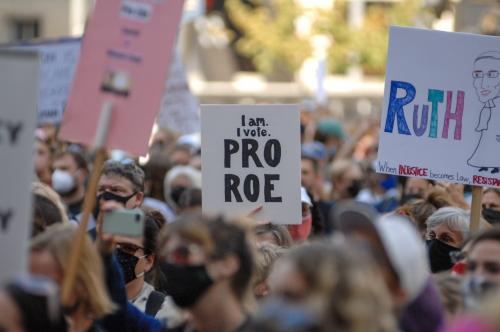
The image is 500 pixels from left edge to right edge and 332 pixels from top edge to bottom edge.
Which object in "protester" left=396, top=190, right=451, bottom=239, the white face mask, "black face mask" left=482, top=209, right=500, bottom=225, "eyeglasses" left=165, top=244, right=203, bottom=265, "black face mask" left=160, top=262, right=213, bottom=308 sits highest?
"eyeglasses" left=165, top=244, right=203, bottom=265

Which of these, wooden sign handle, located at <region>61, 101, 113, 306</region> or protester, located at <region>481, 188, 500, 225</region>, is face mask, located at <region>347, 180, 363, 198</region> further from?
wooden sign handle, located at <region>61, 101, 113, 306</region>

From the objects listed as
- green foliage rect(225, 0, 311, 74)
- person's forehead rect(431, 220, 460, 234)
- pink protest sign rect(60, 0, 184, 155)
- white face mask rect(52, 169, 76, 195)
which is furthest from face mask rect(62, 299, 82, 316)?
green foliage rect(225, 0, 311, 74)

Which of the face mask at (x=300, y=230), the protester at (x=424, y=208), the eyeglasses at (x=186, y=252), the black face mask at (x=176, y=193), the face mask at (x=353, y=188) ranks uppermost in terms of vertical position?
the eyeglasses at (x=186, y=252)

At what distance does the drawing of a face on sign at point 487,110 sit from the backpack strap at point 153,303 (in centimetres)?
180

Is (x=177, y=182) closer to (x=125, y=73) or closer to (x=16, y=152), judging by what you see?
(x=125, y=73)

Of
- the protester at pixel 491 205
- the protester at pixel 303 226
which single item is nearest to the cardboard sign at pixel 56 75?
the protester at pixel 303 226

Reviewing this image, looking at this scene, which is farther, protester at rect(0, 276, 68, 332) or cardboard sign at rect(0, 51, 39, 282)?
cardboard sign at rect(0, 51, 39, 282)

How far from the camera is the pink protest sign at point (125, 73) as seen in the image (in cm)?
516

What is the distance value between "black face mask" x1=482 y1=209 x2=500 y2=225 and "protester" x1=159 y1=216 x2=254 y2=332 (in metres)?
4.13

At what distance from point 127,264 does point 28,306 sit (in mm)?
2685

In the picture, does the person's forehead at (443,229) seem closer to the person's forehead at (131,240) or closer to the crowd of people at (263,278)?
the crowd of people at (263,278)

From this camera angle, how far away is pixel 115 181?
315 inches

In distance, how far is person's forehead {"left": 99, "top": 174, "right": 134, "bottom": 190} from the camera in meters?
A: 7.96

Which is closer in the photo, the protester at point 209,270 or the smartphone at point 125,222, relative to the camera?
the protester at point 209,270
